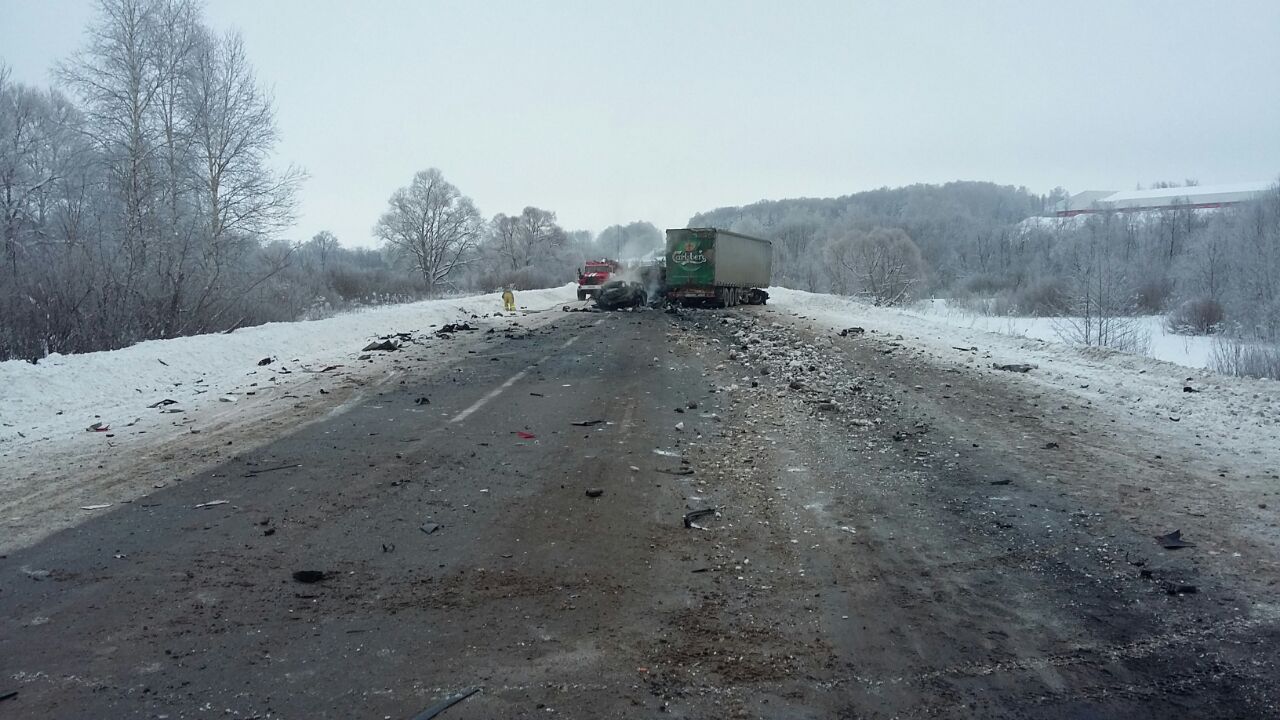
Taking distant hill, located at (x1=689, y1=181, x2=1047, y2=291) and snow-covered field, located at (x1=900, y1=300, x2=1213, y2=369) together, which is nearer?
snow-covered field, located at (x1=900, y1=300, x2=1213, y2=369)

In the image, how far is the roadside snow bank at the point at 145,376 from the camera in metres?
9.36

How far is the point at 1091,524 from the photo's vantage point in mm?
5500

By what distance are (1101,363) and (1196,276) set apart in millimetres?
52830

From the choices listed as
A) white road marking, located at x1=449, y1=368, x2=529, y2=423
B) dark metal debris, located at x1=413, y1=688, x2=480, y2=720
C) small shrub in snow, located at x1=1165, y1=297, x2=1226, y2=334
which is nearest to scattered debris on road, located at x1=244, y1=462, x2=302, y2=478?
white road marking, located at x1=449, y1=368, x2=529, y2=423

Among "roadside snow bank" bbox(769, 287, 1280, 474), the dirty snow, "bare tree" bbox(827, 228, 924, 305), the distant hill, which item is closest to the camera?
"roadside snow bank" bbox(769, 287, 1280, 474)

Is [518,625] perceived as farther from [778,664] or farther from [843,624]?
[843,624]

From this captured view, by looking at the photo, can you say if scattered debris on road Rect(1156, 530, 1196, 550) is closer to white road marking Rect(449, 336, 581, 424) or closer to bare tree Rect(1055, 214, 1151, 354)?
white road marking Rect(449, 336, 581, 424)

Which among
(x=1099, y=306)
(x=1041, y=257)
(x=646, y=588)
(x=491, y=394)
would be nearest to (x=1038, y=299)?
(x=1099, y=306)

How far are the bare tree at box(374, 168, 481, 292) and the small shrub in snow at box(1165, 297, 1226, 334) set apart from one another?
63193 mm

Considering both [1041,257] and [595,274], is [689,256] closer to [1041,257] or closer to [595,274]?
[595,274]

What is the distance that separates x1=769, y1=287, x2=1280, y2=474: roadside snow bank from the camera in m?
7.78

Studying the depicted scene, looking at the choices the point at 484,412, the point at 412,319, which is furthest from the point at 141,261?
the point at 484,412

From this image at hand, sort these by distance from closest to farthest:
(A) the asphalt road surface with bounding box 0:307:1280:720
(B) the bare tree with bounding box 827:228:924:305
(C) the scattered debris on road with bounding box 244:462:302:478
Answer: (A) the asphalt road surface with bounding box 0:307:1280:720 < (C) the scattered debris on road with bounding box 244:462:302:478 < (B) the bare tree with bounding box 827:228:924:305

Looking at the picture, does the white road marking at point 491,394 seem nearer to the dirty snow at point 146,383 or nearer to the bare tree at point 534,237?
the dirty snow at point 146,383
